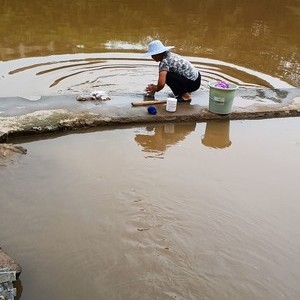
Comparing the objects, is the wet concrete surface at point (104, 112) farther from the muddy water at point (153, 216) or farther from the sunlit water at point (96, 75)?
the sunlit water at point (96, 75)

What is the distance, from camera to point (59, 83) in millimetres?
6992

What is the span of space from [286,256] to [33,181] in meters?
2.42

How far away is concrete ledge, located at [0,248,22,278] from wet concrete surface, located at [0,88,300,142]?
2.11 metres

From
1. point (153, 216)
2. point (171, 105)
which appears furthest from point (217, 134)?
point (153, 216)

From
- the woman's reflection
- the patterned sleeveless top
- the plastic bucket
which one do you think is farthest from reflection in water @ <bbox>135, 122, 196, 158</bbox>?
the patterned sleeveless top

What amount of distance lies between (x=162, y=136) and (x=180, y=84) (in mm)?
1059

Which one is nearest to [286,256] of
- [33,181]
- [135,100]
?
[33,181]

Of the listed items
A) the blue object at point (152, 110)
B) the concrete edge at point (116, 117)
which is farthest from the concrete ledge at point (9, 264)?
the blue object at point (152, 110)

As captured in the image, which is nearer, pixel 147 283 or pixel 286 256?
pixel 147 283

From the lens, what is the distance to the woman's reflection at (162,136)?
5137mm

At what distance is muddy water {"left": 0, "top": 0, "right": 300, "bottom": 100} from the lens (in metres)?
7.31

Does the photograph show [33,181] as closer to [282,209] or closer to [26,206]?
[26,206]

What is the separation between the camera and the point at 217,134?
560 centimetres

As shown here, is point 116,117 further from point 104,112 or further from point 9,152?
point 9,152
